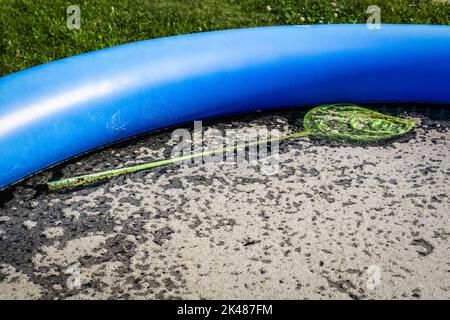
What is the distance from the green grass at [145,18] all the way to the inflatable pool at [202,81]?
88cm

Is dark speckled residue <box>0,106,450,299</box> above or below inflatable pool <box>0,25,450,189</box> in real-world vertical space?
below

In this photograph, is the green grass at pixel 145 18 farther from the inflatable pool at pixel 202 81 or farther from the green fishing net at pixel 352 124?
the green fishing net at pixel 352 124

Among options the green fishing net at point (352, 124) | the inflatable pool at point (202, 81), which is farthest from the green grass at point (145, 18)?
the green fishing net at point (352, 124)

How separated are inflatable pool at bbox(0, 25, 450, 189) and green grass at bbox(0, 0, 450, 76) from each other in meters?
0.88

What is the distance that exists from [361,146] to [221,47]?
2.89 feet

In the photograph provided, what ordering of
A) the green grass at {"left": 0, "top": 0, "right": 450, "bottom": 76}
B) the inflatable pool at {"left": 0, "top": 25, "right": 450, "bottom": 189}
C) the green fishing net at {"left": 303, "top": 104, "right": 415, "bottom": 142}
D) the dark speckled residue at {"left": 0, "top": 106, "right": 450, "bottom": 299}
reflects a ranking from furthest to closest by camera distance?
the green grass at {"left": 0, "top": 0, "right": 450, "bottom": 76} → the green fishing net at {"left": 303, "top": 104, "right": 415, "bottom": 142} → the inflatable pool at {"left": 0, "top": 25, "right": 450, "bottom": 189} → the dark speckled residue at {"left": 0, "top": 106, "right": 450, "bottom": 299}

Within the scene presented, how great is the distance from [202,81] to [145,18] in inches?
53.1

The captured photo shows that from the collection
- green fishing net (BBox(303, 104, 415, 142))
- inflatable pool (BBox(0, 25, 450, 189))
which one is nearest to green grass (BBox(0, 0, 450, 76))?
inflatable pool (BBox(0, 25, 450, 189))

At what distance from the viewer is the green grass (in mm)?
4027

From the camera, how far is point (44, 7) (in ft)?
14.5

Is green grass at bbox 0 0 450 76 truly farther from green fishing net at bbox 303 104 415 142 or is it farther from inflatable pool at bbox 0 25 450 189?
green fishing net at bbox 303 104 415 142

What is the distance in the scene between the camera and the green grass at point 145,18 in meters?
4.03

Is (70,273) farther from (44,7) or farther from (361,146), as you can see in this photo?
(44,7)
